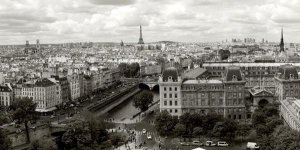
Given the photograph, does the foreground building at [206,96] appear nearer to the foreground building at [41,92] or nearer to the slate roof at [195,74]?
the slate roof at [195,74]

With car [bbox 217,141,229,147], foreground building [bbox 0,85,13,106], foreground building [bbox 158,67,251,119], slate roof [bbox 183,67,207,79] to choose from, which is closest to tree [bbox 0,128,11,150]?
car [bbox 217,141,229,147]

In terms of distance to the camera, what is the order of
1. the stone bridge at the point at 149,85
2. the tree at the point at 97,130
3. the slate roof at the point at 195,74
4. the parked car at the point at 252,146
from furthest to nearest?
the stone bridge at the point at 149,85 → the slate roof at the point at 195,74 → the tree at the point at 97,130 → the parked car at the point at 252,146

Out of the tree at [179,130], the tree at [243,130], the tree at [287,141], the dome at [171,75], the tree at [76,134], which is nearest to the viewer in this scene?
the tree at [287,141]

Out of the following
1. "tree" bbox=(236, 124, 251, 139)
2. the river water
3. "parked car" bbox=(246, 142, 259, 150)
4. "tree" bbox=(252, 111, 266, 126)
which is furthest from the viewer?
the river water

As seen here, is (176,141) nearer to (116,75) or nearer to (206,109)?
(206,109)

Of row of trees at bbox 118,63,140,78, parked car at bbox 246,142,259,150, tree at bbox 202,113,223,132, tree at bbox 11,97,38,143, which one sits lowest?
parked car at bbox 246,142,259,150

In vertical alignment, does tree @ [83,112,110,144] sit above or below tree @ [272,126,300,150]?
below

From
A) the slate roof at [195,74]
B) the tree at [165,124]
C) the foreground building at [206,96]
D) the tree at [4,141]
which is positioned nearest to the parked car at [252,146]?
the tree at [165,124]

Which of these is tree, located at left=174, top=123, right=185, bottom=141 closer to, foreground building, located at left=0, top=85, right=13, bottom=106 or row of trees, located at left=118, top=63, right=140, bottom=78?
foreground building, located at left=0, top=85, right=13, bottom=106
